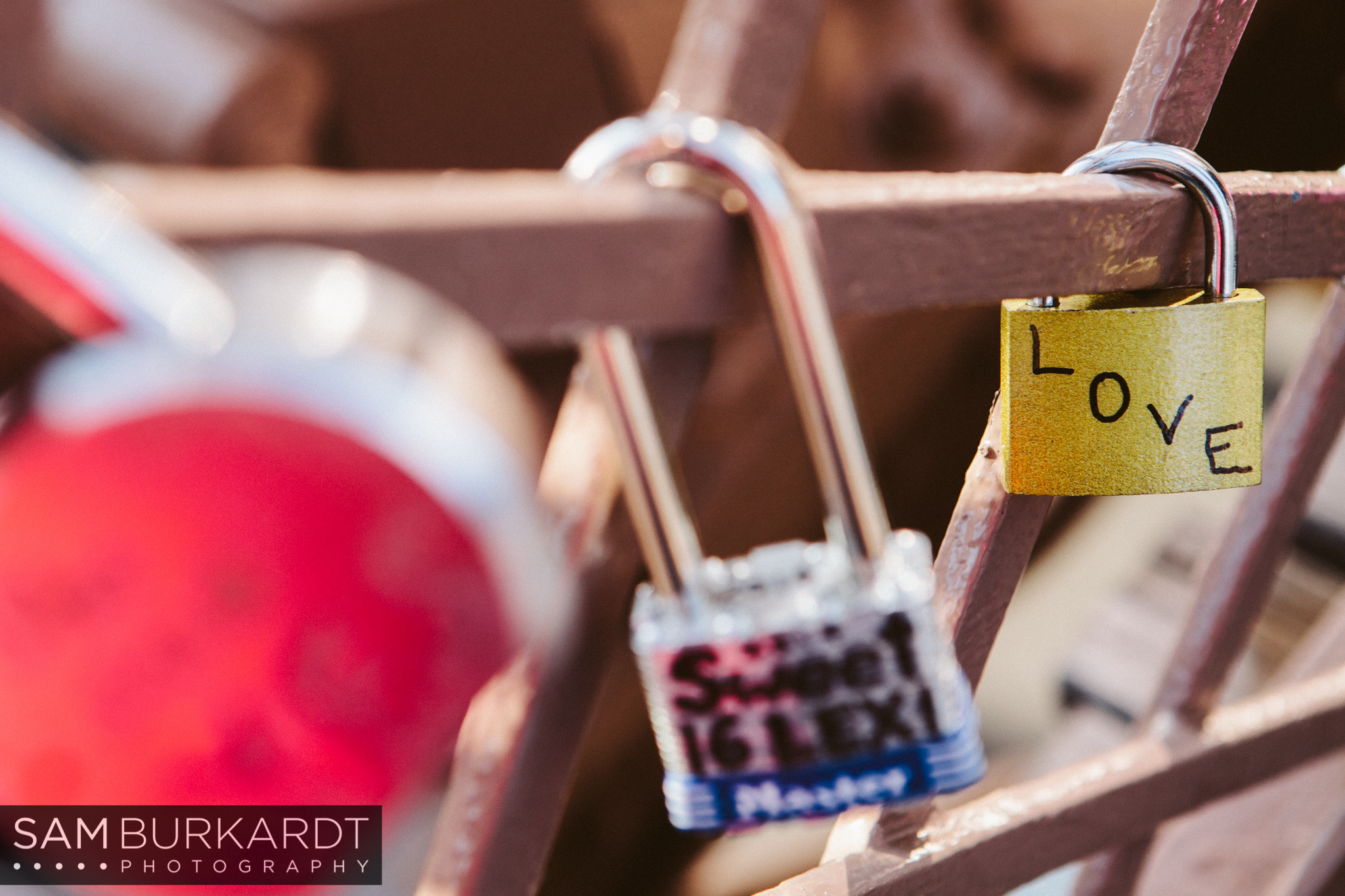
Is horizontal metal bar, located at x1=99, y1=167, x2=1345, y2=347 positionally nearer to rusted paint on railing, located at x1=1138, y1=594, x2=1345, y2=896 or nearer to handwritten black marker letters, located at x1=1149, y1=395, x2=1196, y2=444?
handwritten black marker letters, located at x1=1149, y1=395, x2=1196, y2=444

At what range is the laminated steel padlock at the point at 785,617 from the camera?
271 mm

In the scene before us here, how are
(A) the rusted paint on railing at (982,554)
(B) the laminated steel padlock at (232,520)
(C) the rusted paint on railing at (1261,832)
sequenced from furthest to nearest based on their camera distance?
(C) the rusted paint on railing at (1261,832)
(A) the rusted paint on railing at (982,554)
(B) the laminated steel padlock at (232,520)

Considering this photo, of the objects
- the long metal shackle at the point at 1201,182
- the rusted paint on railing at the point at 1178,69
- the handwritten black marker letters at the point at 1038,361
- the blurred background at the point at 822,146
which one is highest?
the blurred background at the point at 822,146

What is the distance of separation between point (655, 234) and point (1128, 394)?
0.25 metres

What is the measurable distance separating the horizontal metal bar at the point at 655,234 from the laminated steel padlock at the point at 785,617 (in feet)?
0.05

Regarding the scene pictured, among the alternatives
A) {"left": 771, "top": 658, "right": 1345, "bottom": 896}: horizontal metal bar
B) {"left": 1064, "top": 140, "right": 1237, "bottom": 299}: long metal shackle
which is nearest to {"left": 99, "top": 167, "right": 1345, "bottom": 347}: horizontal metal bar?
{"left": 1064, "top": 140, "right": 1237, "bottom": 299}: long metal shackle

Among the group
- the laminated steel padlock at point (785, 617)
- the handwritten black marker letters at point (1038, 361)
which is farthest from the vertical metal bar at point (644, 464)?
the handwritten black marker letters at point (1038, 361)

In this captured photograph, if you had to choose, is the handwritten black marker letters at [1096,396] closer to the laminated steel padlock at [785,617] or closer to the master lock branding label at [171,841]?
the laminated steel padlock at [785,617]

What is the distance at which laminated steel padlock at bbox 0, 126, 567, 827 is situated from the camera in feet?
0.51

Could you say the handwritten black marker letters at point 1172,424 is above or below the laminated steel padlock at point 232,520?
above

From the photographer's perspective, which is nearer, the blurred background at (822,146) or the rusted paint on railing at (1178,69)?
the rusted paint on railing at (1178,69)

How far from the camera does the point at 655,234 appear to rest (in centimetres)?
27

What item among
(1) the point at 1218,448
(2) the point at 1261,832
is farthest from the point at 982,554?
(2) the point at 1261,832

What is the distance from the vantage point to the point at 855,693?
293 mm
